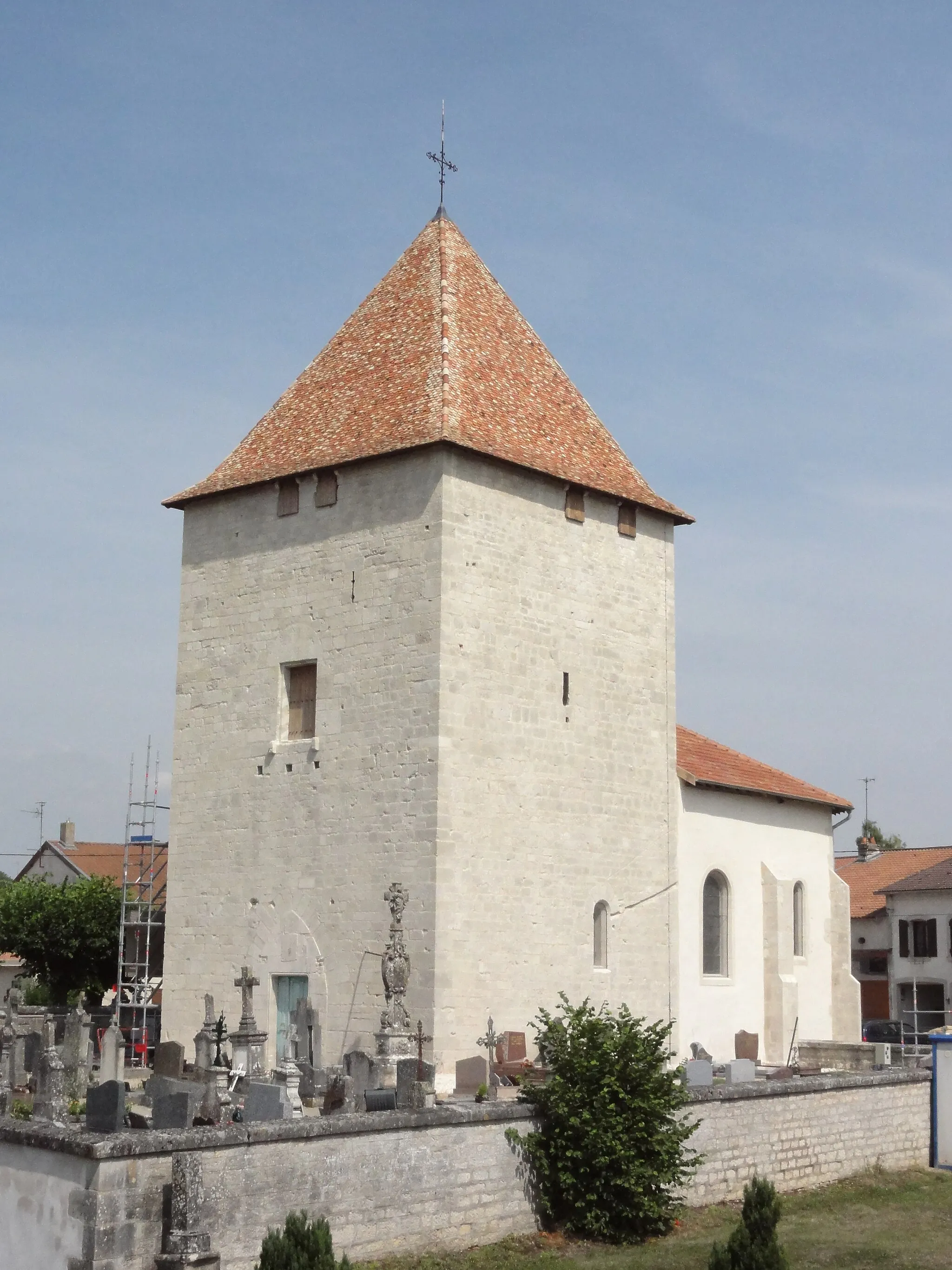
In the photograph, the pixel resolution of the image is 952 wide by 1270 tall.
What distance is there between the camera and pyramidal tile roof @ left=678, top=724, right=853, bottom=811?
2681 cm

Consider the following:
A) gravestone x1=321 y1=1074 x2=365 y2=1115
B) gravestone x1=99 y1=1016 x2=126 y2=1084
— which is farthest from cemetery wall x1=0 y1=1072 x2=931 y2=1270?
gravestone x1=99 y1=1016 x2=126 y2=1084

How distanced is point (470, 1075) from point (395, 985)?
1.61 metres

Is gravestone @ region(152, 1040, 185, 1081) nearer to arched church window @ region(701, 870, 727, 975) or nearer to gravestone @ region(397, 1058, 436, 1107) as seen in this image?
gravestone @ region(397, 1058, 436, 1107)

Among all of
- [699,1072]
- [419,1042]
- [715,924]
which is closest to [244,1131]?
[419,1042]

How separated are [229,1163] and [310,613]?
40.6 feet

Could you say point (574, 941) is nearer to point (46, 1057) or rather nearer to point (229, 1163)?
point (46, 1057)

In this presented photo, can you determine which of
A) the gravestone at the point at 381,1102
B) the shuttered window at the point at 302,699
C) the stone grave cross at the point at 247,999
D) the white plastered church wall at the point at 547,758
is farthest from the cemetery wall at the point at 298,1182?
the shuttered window at the point at 302,699

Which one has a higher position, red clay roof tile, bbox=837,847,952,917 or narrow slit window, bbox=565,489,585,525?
narrow slit window, bbox=565,489,585,525

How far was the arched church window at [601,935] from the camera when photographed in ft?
77.8

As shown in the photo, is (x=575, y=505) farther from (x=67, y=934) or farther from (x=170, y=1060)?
(x=67, y=934)

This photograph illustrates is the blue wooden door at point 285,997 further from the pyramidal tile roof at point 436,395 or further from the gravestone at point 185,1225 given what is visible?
the gravestone at point 185,1225

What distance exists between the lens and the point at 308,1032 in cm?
2198

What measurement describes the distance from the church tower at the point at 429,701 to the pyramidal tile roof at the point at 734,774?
4.32ft

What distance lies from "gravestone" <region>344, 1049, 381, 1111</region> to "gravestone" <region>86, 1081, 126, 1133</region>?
5.37m
